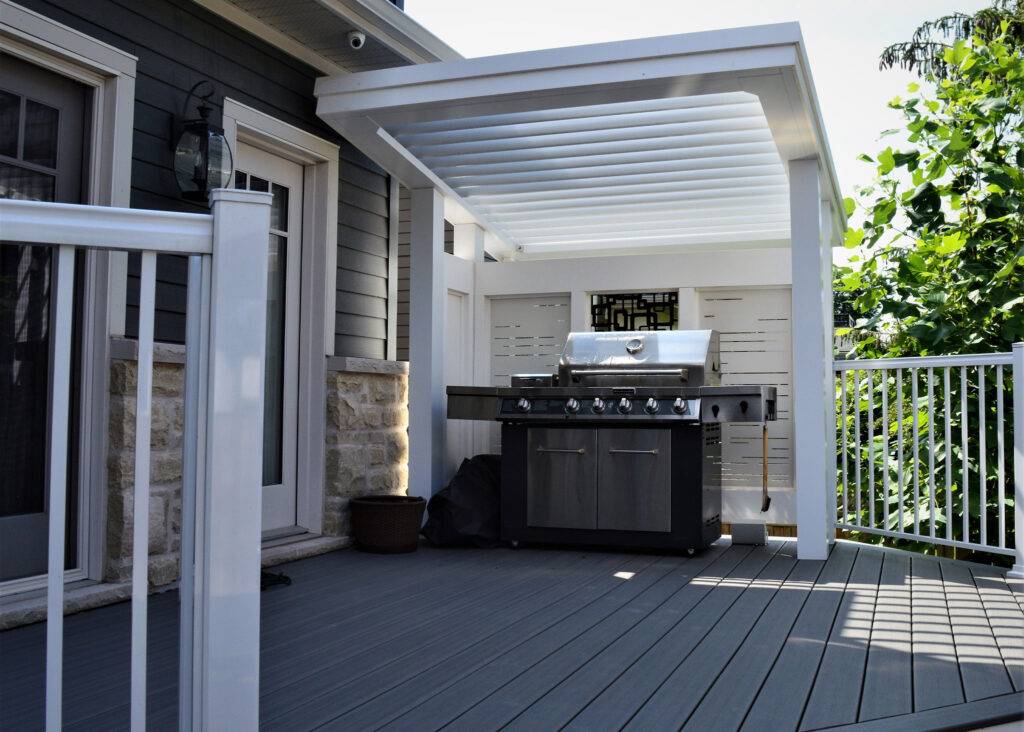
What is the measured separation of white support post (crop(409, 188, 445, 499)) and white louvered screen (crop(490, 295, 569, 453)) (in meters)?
1.23

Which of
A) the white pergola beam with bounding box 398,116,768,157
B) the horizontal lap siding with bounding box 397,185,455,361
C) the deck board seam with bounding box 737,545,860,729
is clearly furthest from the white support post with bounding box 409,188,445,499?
the deck board seam with bounding box 737,545,860,729

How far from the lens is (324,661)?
314 cm

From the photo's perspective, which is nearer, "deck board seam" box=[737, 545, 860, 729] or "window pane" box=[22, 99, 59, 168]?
"deck board seam" box=[737, 545, 860, 729]

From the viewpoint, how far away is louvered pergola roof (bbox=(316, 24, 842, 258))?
14.6ft

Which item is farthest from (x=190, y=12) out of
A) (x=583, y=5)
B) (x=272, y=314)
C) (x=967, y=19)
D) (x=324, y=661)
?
(x=967, y=19)

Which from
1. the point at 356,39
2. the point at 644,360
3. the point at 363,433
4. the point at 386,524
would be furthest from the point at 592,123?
the point at 386,524

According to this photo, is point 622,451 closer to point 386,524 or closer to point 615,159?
point 386,524

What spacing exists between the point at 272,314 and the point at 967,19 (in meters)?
21.0

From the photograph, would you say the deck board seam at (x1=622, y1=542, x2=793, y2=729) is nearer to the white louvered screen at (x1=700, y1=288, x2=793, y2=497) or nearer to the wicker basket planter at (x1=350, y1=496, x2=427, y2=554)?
the white louvered screen at (x1=700, y1=288, x2=793, y2=497)

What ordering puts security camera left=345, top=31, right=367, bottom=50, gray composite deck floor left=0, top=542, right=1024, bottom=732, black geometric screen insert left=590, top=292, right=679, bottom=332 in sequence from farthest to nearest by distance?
black geometric screen insert left=590, top=292, right=679, bottom=332, security camera left=345, top=31, right=367, bottom=50, gray composite deck floor left=0, top=542, right=1024, bottom=732

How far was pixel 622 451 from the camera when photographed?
5.52 meters

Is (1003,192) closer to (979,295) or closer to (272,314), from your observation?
(979,295)

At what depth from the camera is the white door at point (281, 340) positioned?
17.4 feet

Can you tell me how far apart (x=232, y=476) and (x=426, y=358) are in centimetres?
452
